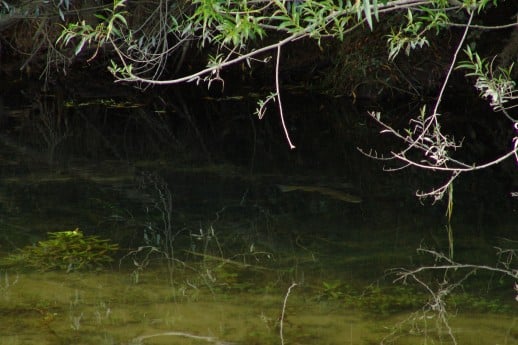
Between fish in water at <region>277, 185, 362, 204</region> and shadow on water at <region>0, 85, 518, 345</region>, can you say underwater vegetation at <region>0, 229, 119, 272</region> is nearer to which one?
shadow on water at <region>0, 85, 518, 345</region>

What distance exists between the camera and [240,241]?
463cm

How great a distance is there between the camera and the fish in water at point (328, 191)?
5441 millimetres

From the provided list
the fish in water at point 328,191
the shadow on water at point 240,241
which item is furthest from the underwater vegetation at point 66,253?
the fish in water at point 328,191

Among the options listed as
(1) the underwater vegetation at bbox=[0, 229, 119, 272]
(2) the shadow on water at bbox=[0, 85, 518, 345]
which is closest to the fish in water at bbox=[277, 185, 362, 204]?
(2) the shadow on water at bbox=[0, 85, 518, 345]

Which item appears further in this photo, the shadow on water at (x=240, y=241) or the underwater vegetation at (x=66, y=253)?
the underwater vegetation at (x=66, y=253)

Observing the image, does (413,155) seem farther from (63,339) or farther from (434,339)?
(63,339)

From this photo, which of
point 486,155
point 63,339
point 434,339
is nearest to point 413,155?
point 486,155

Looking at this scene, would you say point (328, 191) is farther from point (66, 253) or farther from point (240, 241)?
point (66, 253)

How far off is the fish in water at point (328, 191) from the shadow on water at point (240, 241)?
13 millimetres

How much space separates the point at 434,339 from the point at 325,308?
0.50 metres

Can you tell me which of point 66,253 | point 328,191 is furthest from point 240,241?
point 328,191

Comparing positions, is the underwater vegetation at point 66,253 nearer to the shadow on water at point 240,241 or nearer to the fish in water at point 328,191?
the shadow on water at point 240,241

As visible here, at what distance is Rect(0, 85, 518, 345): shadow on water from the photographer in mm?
3441

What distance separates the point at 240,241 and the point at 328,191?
1186 mm
